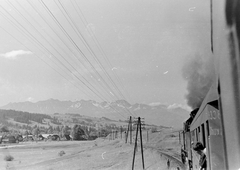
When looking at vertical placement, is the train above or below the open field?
above

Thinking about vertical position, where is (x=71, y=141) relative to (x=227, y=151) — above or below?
below

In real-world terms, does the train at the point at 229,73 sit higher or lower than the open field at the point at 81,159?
higher

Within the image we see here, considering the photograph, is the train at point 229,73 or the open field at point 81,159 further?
the open field at point 81,159

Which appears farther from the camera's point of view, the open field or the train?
the open field

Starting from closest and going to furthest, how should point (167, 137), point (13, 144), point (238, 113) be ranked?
1. point (238, 113)
2. point (13, 144)
3. point (167, 137)

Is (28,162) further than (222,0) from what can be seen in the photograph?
Yes

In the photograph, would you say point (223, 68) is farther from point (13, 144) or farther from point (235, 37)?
point (13, 144)

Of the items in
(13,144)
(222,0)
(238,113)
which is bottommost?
(13,144)

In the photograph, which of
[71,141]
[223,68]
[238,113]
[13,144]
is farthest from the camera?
[71,141]

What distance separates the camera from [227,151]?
0.93m

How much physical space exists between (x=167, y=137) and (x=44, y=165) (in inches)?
1076

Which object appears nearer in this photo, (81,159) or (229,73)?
(229,73)

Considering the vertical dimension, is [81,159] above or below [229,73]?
below

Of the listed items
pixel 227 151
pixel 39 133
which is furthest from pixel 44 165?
pixel 227 151
